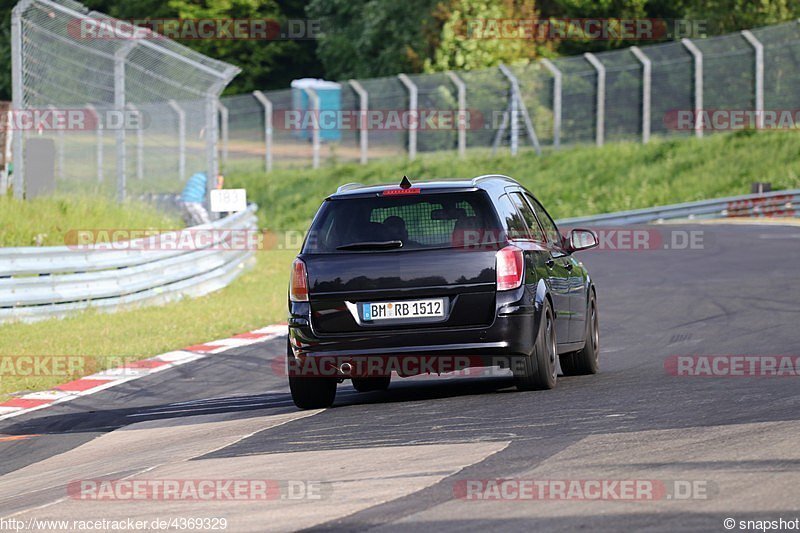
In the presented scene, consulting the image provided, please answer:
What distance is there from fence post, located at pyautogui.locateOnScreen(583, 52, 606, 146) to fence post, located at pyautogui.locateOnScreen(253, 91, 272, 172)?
10917mm

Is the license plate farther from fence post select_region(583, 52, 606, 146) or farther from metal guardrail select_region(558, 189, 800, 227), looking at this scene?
fence post select_region(583, 52, 606, 146)

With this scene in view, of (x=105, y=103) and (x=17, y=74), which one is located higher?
(x=17, y=74)

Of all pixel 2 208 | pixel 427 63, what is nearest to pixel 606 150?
pixel 427 63

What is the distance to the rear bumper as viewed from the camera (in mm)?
9820

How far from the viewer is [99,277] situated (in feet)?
58.1

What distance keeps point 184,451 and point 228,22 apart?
2386 inches

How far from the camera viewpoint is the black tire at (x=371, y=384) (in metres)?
11.7

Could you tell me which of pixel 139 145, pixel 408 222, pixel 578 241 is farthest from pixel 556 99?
pixel 408 222

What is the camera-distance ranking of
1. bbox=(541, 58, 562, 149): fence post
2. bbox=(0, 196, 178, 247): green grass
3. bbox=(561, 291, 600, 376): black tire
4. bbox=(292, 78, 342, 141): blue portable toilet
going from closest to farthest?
1. bbox=(561, 291, 600, 376): black tire
2. bbox=(0, 196, 178, 247): green grass
3. bbox=(541, 58, 562, 149): fence post
4. bbox=(292, 78, 342, 141): blue portable toilet

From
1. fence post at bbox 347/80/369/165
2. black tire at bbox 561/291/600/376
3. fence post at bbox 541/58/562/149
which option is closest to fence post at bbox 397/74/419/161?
fence post at bbox 347/80/369/165

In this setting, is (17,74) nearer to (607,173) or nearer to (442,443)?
(442,443)

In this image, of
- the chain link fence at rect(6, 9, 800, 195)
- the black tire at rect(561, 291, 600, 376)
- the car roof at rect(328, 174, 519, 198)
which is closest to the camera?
the car roof at rect(328, 174, 519, 198)

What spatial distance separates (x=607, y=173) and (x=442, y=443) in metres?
34.7

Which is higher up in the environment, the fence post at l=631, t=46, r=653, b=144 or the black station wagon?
the fence post at l=631, t=46, r=653, b=144
